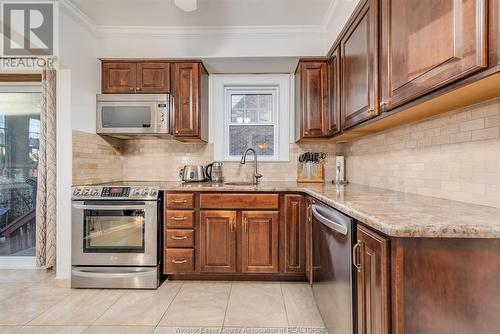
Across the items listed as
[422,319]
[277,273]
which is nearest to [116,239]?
[277,273]

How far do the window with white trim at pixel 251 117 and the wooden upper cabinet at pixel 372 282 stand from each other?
2.22 meters

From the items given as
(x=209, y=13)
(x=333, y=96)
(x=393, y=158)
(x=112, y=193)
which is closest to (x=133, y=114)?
(x=112, y=193)

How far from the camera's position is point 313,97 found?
2895mm

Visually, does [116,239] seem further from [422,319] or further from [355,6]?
[355,6]

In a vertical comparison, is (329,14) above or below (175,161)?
above

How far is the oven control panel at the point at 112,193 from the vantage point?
253 cm

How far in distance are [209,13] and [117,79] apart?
3.93ft

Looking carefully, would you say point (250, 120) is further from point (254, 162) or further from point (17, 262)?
point (17, 262)

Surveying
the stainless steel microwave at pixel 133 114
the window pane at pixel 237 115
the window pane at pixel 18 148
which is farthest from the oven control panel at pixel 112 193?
the window pane at pixel 237 115

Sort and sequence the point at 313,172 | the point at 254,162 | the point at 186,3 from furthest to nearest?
the point at 254,162
the point at 313,172
the point at 186,3

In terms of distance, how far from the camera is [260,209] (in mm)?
2600

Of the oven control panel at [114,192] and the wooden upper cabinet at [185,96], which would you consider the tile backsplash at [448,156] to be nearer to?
the wooden upper cabinet at [185,96]

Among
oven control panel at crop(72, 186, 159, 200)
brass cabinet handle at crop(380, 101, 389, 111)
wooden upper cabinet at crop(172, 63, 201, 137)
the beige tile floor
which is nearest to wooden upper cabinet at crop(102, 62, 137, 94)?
wooden upper cabinet at crop(172, 63, 201, 137)

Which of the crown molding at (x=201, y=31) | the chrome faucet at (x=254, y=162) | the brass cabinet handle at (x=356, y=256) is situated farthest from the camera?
the chrome faucet at (x=254, y=162)
